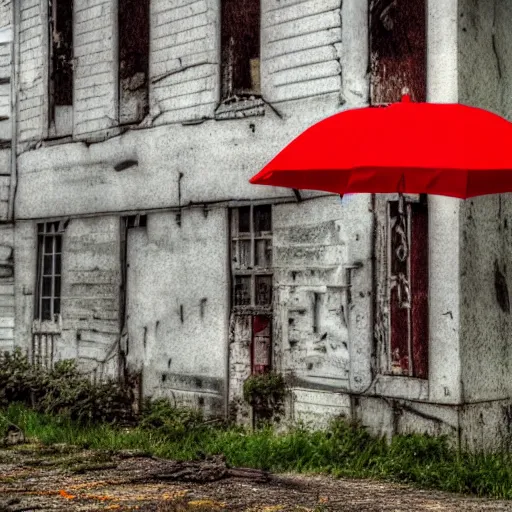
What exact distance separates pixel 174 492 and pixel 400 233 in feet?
10.1

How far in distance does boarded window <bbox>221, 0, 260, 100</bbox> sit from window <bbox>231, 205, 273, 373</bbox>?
47.5 inches

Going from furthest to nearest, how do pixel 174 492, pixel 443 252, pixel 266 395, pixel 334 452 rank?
pixel 266 395, pixel 334 452, pixel 443 252, pixel 174 492

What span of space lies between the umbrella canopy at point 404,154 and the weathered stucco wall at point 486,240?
36.4 inches

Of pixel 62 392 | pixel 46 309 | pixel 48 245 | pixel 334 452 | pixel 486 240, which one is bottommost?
pixel 334 452

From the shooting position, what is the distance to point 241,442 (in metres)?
10.2

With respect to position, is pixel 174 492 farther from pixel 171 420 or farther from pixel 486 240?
pixel 486 240

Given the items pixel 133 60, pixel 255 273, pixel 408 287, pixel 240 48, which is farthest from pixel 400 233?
pixel 133 60

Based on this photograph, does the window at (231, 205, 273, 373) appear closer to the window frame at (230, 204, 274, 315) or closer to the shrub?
the window frame at (230, 204, 274, 315)

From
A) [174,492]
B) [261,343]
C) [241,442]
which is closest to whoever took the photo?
[174,492]

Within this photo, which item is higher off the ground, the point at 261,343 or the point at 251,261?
the point at 251,261

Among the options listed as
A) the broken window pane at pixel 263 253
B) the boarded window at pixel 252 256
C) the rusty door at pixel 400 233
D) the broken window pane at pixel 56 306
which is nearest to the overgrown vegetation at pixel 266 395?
the boarded window at pixel 252 256

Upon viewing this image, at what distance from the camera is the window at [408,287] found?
972 cm

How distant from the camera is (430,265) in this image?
9648mm

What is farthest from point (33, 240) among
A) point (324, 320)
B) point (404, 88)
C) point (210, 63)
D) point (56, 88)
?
point (404, 88)
